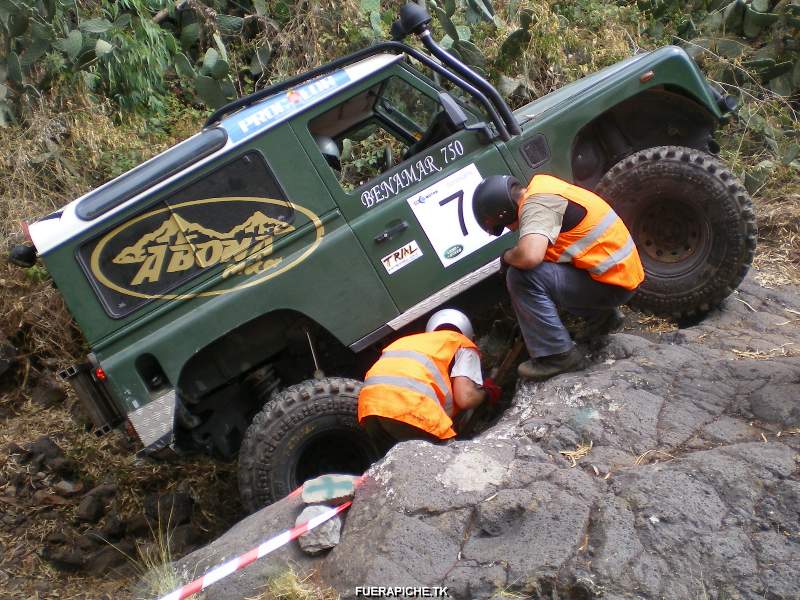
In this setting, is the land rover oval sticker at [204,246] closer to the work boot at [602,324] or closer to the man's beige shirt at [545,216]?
the man's beige shirt at [545,216]

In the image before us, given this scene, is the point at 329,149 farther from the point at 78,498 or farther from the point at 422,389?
the point at 78,498

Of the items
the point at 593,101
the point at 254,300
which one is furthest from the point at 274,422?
the point at 593,101

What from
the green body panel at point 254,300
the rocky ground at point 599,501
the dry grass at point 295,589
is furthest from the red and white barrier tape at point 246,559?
the green body panel at point 254,300

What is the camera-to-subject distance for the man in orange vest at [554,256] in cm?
429

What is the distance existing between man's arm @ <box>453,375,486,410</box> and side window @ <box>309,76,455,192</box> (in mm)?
1286

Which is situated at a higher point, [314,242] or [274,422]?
[314,242]

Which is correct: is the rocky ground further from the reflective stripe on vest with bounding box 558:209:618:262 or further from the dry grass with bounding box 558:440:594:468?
the reflective stripe on vest with bounding box 558:209:618:262

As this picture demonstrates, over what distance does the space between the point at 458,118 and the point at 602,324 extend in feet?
4.78

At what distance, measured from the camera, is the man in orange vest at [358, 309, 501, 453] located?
4.08 metres

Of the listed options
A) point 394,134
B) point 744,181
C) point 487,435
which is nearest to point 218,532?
point 487,435

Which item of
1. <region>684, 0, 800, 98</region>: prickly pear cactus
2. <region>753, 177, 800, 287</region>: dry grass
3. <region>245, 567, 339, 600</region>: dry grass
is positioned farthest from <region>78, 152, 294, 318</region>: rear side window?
<region>684, 0, 800, 98</region>: prickly pear cactus

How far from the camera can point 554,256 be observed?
4.41 meters

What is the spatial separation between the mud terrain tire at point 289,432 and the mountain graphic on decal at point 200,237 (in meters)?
0.84

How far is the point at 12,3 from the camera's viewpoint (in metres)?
6.87
